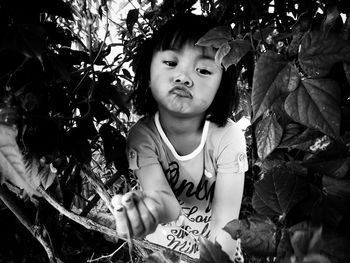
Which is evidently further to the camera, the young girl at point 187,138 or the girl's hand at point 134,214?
the young girl at point 187,138

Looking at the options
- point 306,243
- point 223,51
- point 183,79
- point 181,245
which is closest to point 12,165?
point 306,243

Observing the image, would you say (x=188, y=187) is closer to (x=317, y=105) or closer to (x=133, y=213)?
(x=133, y=213)

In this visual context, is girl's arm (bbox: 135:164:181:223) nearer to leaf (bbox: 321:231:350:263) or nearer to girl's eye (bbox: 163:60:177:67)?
girl's eye (bbox: 163:60:177:67)

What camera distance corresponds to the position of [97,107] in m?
0.96

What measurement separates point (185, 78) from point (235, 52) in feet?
0.94

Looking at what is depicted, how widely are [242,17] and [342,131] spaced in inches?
23.4

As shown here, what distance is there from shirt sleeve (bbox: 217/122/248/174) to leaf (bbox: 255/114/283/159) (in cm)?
48

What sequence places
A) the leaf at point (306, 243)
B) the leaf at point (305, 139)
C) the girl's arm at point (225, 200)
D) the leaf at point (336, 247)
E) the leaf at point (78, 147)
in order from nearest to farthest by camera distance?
the leaf at point (306, 243) → the leaf at point (336, 247) → the leaf at point (305, 139) → the leaf at point (78, 147) → the girl's arm at point (225, 200)

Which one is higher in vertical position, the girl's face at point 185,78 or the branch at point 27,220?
the girl's face at point 185,78

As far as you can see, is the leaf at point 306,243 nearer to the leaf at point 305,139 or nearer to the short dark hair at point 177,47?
the leaf at point 305,139

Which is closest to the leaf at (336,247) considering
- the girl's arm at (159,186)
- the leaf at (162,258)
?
the leaf at (162,258)

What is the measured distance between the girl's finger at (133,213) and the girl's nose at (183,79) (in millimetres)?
394

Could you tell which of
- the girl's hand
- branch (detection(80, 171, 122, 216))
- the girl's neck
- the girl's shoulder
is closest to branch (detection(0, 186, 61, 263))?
branch (detection(80, 171, 122, 216))

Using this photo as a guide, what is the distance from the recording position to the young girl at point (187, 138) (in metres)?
1.02
